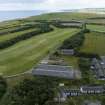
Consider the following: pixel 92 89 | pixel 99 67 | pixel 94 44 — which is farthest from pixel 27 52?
pixel 92 89

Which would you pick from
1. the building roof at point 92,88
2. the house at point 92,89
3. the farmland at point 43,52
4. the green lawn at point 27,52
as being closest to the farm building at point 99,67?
the farmland at point 43,52

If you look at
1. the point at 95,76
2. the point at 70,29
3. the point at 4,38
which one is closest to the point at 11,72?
the point at 95,76

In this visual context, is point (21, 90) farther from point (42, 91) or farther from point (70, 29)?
point (70, 29)

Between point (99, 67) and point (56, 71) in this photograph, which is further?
point (99, 67)

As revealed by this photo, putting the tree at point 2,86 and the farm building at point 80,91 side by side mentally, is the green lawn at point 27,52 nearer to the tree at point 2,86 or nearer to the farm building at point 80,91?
the tree at point 2,86

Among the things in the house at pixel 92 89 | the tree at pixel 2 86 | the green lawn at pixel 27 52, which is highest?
the green lawn at pixel 27 52

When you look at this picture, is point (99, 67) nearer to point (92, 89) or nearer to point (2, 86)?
point (92, 89)

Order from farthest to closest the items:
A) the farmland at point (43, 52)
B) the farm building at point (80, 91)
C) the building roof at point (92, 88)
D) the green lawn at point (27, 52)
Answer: the green lawn at point (27, 52), the farmland at point (43, 52), the building roof at point (92, 88), the farm building at point (80, 91)

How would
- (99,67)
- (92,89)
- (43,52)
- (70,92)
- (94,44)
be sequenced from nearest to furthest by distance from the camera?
(70,92)
(92,89)
(99,67)
(43,52)
(94,44)
